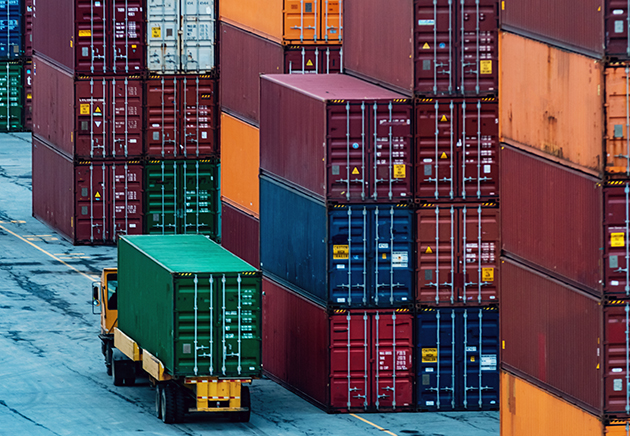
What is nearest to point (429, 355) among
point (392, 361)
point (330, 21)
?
point (392, 361)

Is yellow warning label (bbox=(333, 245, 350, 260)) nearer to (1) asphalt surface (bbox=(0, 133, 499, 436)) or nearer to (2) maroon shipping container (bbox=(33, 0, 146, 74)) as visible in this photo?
(1) asphalt surface (bbox=(0, 133, 499, 436))

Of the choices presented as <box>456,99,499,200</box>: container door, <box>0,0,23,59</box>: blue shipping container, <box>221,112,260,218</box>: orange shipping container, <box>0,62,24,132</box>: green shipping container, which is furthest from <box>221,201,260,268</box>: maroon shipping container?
<box>0,62,24,132</box>: green shipping container

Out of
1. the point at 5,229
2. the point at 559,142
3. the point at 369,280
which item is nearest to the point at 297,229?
the point at 369,280

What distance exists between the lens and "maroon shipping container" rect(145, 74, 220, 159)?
57344 mm

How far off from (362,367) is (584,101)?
10.7m

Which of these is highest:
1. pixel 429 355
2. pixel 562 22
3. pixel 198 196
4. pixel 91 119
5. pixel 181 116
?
pixel 562 22

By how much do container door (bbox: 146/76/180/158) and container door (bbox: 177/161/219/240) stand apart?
2.86ft

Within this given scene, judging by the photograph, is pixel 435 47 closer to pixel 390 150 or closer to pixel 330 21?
pixel 390 150

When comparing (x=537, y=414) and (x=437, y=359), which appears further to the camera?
(x=437, y=359)

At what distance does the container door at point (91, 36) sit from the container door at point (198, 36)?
2.76 meters

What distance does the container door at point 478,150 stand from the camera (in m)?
37.8

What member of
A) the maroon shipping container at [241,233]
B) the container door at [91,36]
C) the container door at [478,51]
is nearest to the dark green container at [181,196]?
the container door at [91,36]

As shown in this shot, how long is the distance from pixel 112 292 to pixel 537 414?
13.9 meters

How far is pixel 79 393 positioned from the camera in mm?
39344
